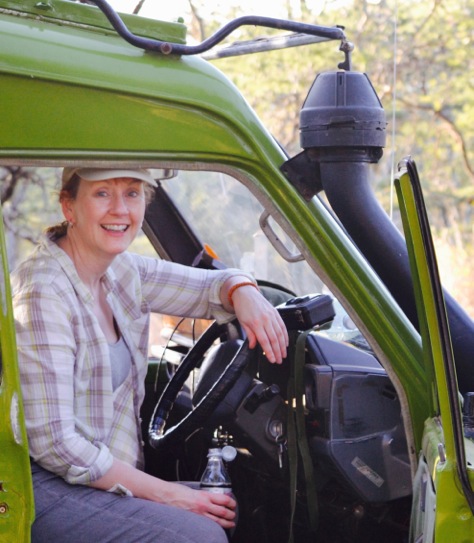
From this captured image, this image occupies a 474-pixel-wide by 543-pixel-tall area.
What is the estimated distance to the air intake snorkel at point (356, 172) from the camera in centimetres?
237

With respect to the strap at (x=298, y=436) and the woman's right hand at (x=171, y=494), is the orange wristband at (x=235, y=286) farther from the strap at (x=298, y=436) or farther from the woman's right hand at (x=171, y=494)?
the woman's right hand at (x=171, y=494)

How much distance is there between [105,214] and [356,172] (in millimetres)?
634

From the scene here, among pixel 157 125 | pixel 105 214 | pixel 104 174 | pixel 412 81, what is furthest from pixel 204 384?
pixel 412 81

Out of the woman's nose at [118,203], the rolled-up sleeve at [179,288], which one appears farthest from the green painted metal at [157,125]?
the rolled-up sleeve at [179,288]

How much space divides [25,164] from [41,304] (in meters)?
0.44

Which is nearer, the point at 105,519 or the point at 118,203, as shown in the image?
the point at 105,519

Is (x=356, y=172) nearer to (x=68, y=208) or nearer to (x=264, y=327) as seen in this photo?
(x=264, y=327)

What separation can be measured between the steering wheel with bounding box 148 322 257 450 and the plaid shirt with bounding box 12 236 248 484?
9 centimetres

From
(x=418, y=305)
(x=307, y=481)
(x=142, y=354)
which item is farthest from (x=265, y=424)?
(x=418, y=305)

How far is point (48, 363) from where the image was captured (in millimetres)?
2334

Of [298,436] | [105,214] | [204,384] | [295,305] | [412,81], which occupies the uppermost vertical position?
[412,81]

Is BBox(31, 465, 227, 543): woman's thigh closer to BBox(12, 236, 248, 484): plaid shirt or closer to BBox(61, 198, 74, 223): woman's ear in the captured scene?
BBox(12, 236, 248, 484): plaid shirt

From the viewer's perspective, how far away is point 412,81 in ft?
46.5

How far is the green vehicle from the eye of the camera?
2010mm
